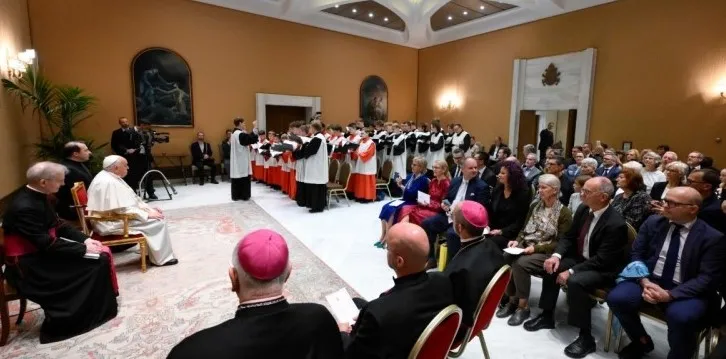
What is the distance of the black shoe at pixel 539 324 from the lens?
3080mm

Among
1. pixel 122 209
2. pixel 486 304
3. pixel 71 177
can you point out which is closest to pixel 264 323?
pixel 486 304

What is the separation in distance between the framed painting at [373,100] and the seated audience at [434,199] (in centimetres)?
959

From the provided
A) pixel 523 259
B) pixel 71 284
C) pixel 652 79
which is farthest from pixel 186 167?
pixel 652 79

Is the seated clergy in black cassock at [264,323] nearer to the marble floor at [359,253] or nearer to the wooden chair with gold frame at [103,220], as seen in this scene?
the marble floor at [359,253]

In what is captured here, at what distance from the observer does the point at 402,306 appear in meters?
1.57

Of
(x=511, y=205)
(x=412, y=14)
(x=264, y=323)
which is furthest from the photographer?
(x=412, y=14)

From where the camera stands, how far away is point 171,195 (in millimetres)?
8453

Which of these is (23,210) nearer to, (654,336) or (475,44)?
(654,336)

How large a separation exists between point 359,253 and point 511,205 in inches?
80.9

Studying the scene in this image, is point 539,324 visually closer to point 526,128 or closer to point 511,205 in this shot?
point 511,205

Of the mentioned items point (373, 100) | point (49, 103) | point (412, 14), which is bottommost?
point (49, 103)

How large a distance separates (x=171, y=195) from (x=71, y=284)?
5.86 m

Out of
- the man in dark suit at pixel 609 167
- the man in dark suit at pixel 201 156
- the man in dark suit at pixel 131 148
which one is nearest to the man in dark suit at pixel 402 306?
the man in dark suit at pixel 609 167

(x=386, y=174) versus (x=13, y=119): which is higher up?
(x=13, y=119)
